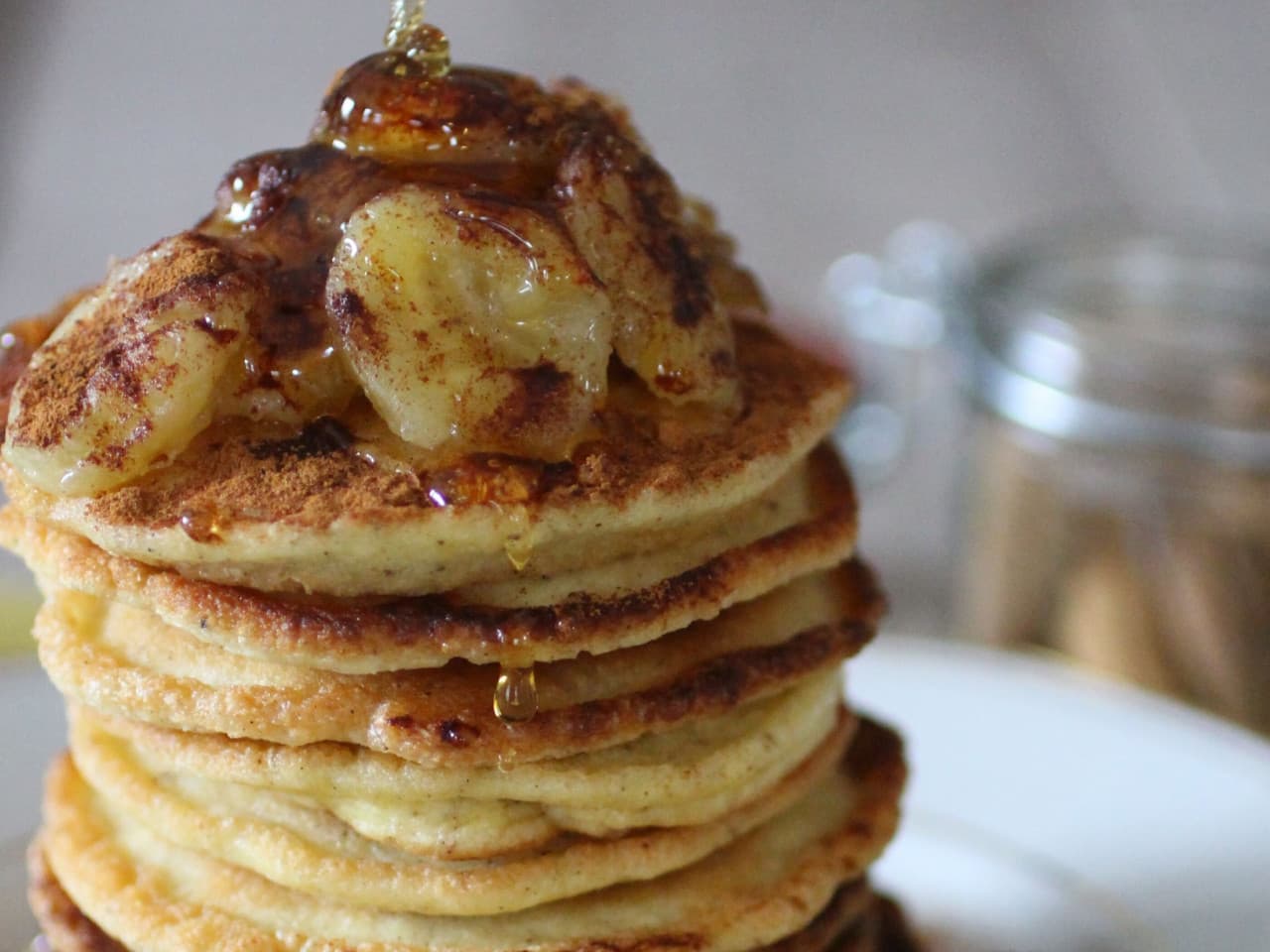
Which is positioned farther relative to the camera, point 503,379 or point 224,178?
Answer: point 224,178

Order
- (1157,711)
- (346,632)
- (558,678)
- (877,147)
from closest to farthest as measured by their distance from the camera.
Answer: (346,632)
(558,678)
(1157,711)
(877,147)

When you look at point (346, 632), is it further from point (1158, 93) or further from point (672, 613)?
point (1158, 93)

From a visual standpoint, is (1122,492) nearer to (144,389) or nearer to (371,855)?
(371,855)

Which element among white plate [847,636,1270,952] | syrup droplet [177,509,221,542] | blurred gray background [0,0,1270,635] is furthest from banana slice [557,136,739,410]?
blurred gray background [0,0,1270,635]

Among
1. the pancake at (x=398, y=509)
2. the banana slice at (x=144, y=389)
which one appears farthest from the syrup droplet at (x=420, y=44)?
the pancake at (x=398, y=509)

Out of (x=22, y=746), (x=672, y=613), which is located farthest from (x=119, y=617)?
(x=22, y=746)

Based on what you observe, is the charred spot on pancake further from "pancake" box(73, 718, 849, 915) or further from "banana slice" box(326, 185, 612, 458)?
"pancake" box(73, 718, 849, 915)

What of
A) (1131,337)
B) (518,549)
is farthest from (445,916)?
(1131,337)
